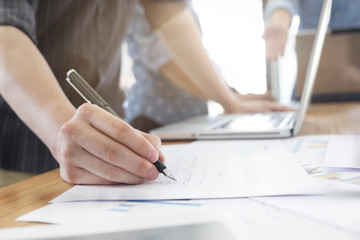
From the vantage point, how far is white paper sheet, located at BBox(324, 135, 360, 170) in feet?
1.18

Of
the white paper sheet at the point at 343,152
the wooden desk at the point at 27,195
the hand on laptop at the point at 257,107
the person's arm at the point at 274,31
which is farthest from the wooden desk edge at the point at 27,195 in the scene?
the person's arm at the point at 274,31

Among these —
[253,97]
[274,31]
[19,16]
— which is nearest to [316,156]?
[19,16]

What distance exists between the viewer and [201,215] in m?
0.18

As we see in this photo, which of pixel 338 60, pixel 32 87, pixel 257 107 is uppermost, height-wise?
pixel 338 60

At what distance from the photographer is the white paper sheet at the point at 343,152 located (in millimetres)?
360

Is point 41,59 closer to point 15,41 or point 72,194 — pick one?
point 15,41

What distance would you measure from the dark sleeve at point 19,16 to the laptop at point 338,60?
2.95 feet

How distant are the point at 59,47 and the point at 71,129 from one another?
0.61 ft

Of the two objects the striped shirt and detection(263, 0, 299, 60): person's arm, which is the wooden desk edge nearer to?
the striped shirt

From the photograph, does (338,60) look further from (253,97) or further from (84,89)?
(84,89)

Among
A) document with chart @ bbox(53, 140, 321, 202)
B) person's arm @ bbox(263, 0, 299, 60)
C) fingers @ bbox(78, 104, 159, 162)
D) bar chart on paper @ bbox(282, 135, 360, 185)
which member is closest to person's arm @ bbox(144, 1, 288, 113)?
person's arm @ bbox(263, 0, 299, 60)

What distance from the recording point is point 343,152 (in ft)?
1.36

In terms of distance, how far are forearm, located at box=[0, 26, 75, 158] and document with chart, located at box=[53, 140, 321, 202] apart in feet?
0.30

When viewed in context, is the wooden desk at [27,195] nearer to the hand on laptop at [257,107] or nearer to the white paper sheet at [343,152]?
the white paper sheet at [343,152]
